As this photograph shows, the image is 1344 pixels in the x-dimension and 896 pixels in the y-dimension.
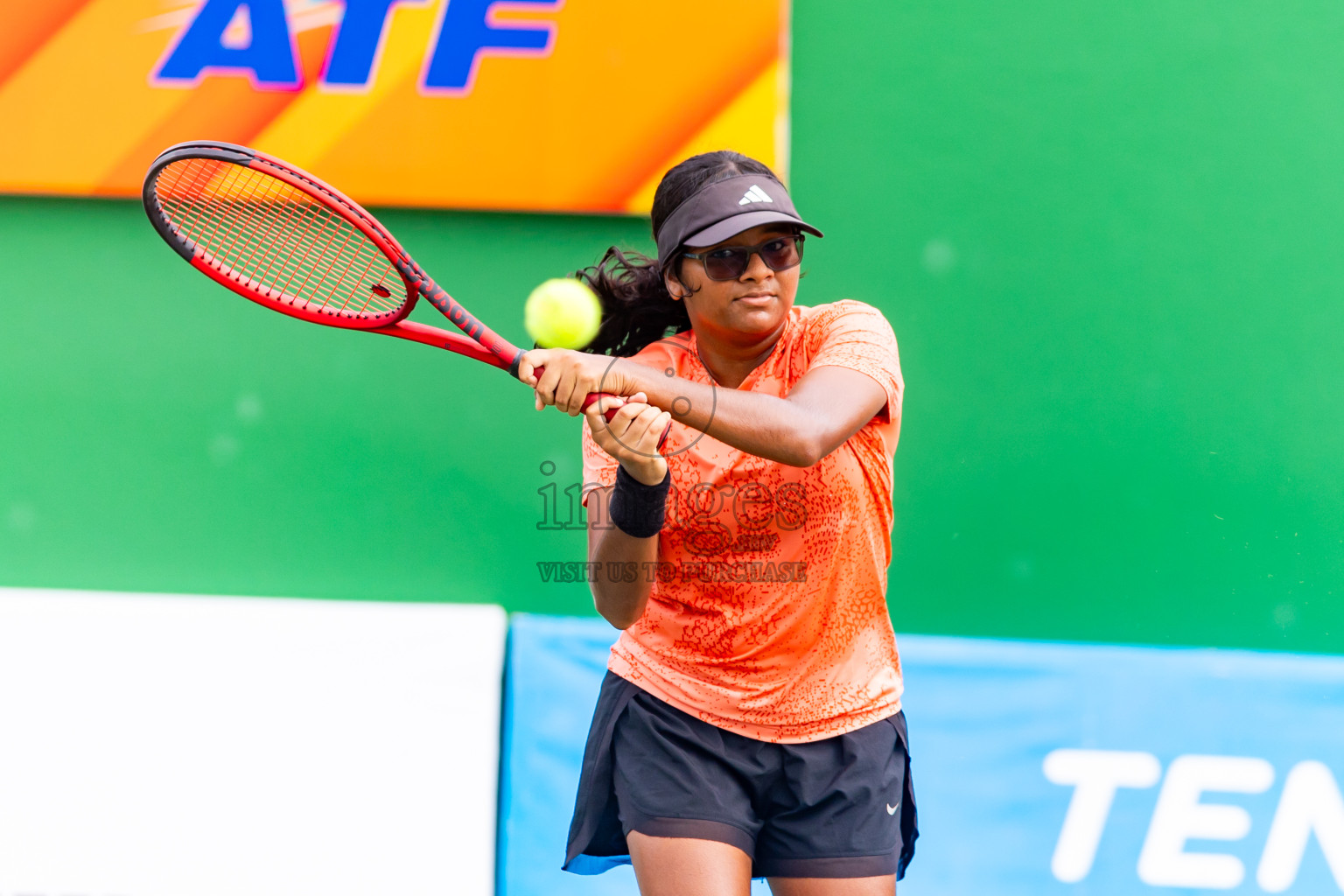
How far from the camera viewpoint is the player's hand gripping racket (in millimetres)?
1917

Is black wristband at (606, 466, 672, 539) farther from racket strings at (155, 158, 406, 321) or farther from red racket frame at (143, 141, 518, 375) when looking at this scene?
racket strings at (155, 158, 406, 321)

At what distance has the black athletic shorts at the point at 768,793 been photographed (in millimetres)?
1869

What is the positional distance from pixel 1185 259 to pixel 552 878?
2.51 m

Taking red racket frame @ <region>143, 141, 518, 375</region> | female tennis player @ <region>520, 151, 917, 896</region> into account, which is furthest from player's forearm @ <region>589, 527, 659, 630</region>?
red racket frame @ <region>143, 141, 518, 375</region>

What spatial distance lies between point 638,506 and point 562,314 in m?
1.24

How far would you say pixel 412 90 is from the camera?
3133 mm

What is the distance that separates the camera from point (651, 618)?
2.00 meters

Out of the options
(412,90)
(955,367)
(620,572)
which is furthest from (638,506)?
(412,90)

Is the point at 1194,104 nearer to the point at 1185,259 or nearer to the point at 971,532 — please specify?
the point at 1185,259

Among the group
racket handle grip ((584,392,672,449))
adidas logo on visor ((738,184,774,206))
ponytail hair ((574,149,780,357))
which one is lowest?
racket handle grip ((584,392,672,449))

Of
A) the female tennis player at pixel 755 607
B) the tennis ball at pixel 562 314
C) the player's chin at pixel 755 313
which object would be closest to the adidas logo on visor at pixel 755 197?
the female tennis player at pixel 755 607

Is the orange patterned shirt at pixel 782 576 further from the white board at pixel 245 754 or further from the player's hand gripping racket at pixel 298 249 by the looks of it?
the white board at pixel 245 754

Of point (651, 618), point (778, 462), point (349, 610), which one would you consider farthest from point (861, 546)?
point (349, 610)

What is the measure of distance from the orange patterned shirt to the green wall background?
1358 mm
